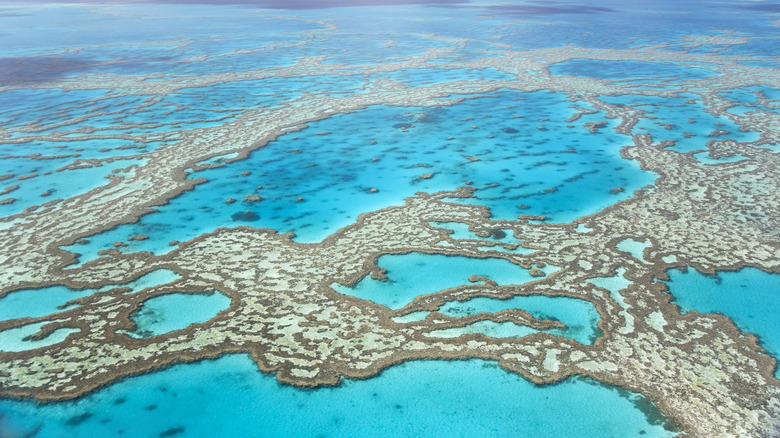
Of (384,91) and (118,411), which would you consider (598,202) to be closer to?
(118,411)

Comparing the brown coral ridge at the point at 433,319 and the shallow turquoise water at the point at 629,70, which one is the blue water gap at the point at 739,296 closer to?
the brown coral ridge at the point at 433,319

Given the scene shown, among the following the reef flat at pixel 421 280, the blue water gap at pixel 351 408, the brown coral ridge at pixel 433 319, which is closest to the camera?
the blue water gap at pixel 351 408

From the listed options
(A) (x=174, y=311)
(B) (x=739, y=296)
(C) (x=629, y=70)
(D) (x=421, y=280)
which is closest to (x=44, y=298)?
(A) (x=174, y=311)

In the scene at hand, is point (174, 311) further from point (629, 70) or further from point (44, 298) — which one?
point (629, 70)

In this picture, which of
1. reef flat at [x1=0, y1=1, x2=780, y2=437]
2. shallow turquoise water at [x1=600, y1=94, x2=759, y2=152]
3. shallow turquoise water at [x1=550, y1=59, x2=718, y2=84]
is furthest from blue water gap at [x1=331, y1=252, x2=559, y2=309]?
shallow turquoise water at [x1=550, y1=59, x2=718, y2=84]

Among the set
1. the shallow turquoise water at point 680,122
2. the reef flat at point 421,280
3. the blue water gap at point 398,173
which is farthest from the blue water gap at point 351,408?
the shallow turquoise water at point 680,122
